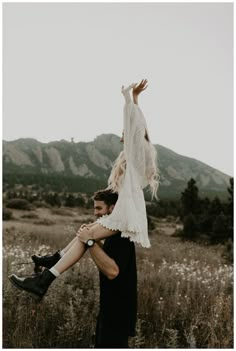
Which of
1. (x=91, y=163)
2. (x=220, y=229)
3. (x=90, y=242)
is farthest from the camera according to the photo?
(x=91, y=163)

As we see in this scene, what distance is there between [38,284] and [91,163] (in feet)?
263

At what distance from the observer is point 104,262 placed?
269 cm

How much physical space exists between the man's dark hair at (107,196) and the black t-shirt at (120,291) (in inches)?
11.1

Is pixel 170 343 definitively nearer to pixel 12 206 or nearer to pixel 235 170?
pixel 235 170

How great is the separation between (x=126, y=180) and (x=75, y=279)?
2.89 m

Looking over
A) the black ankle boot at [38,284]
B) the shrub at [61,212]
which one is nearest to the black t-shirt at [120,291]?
the black ankle boot at [38,284]

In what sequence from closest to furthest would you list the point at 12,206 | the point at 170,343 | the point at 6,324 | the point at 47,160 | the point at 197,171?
the point at 170,343, the point at 6,324, the point at 12,206, the point at 47,160, the point at 197,171

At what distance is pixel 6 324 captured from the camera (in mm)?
4320

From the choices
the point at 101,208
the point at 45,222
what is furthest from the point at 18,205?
the point at 101,208

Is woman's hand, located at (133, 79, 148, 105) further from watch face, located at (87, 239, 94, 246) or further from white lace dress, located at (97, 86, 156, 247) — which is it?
watch face, located at (87, 239, 94, 246)

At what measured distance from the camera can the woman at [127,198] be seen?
272 centimetres

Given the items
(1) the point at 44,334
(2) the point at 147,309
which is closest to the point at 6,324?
(1) the point at 44,334

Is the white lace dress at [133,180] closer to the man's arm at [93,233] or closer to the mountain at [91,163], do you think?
the man's arm at [93,233]

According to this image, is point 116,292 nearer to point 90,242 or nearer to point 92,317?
point 90,242
